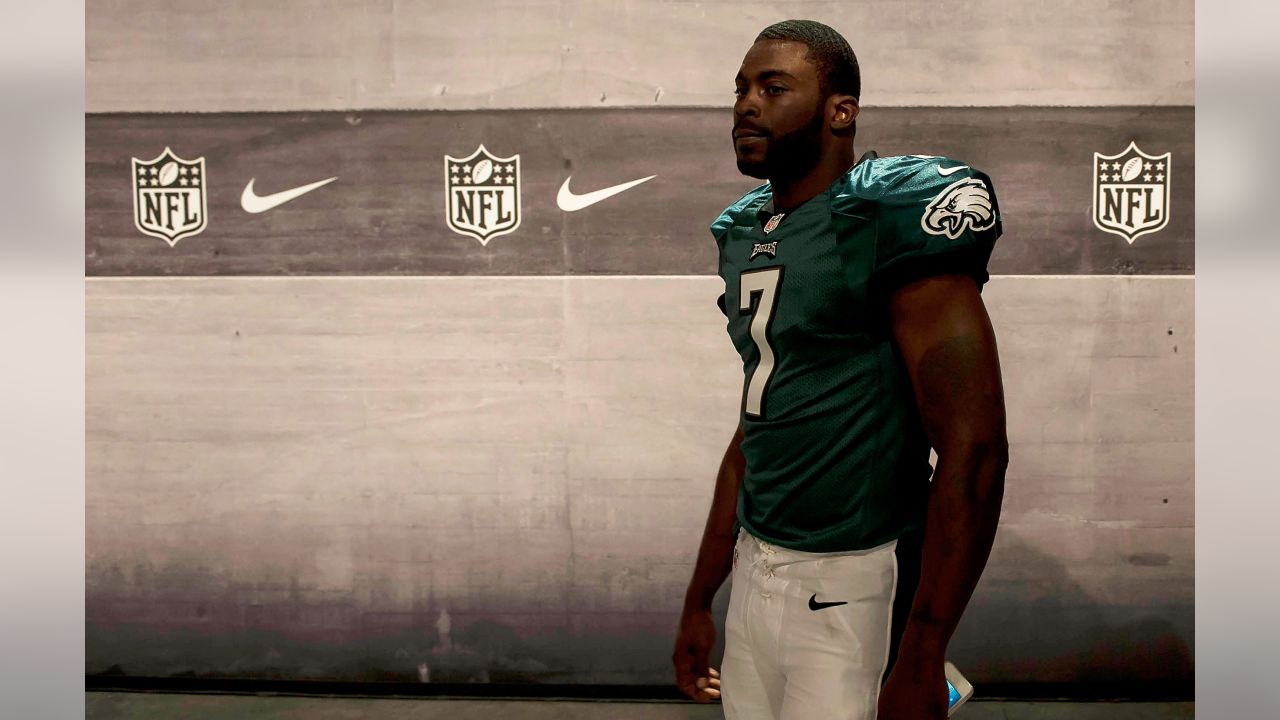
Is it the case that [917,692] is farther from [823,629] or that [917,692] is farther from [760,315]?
[760,315]

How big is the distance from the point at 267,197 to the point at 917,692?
8.76ft

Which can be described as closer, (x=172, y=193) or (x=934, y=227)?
(x=934, y=227)

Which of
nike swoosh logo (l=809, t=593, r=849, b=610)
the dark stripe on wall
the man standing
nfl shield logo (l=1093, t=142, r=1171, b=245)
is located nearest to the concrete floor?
the dark stripe on wall

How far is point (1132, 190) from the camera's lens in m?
2.92

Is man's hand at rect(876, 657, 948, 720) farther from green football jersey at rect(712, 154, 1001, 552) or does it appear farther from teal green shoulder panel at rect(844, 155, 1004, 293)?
teal green shoulder panel at rect(844, 155, 1004, 293)

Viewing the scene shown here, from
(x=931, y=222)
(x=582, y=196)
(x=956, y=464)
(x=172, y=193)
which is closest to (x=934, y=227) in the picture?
(x=931, y=222)

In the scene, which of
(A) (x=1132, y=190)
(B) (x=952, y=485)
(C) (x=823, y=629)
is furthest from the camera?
(A) (x=1132, y=190)

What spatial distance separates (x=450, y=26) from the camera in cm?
300

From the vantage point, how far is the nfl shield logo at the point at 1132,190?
2.92 metres

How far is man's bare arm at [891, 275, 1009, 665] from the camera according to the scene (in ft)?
3.61

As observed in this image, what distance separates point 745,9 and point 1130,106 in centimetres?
121

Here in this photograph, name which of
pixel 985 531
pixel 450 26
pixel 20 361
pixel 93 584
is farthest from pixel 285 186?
pixel 985 531

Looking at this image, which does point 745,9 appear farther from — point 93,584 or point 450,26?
point 93,584

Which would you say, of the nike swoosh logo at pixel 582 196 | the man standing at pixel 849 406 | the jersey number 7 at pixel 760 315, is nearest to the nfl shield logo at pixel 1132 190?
the nike swoosh logo at pixel 582 196
